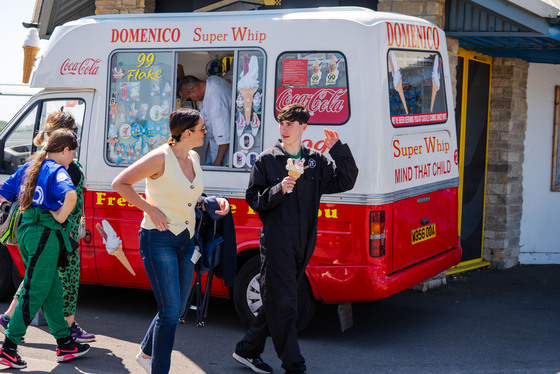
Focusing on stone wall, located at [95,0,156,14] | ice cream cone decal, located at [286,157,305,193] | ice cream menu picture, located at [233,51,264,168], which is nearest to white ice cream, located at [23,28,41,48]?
stone wall, located at [95,0,156,14]

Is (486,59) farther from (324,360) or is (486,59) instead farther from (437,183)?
(324,360)

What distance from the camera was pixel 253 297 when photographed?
6738mm

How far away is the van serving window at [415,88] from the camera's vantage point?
6.54m

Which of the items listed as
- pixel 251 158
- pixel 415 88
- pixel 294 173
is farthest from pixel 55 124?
pixel 415 88

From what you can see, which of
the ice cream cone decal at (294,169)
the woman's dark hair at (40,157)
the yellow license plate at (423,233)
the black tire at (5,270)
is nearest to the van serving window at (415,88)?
the yellow license plate at (423,233)

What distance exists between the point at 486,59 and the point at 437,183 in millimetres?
3562

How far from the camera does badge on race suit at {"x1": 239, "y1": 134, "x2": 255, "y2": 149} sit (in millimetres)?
6754

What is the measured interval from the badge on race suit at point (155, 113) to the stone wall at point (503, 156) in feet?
16.0

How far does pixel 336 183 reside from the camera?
562 centimetres

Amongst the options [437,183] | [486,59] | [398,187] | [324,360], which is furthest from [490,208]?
[324,360]

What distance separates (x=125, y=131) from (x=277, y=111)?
4.78 feet

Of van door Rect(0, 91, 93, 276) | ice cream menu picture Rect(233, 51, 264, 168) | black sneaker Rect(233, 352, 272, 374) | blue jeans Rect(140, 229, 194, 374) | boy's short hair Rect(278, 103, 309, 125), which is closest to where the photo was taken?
blue jeans Rect(140, 229, 194, 374)

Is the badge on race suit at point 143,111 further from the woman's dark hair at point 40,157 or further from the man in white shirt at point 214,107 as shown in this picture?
the woman's dark hair at point 40,157

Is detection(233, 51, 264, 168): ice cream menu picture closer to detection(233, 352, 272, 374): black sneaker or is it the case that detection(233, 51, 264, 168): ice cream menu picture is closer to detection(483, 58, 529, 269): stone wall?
detection(233, 352, 272, 374): black sneaker
